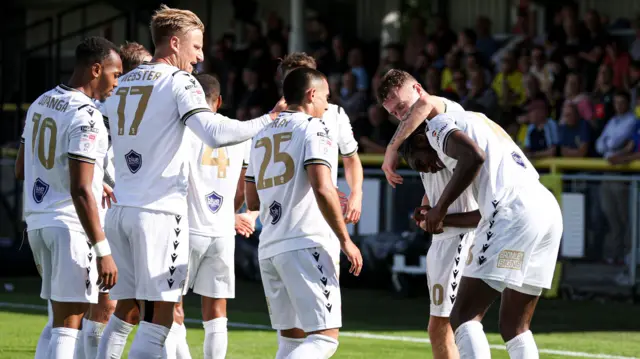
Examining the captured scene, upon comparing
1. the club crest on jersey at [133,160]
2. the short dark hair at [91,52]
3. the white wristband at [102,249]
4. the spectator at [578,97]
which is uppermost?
the spectator at [578,97]

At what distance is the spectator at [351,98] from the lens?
58.1 ft

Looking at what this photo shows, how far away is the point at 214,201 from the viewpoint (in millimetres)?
8375

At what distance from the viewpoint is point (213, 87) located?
8.30m

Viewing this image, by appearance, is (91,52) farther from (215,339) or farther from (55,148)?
(215,339)

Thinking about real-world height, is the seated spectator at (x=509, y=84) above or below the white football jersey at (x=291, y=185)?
above

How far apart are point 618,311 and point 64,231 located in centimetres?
809

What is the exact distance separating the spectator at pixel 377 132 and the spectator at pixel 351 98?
0.65m

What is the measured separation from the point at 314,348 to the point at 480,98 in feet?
33.9

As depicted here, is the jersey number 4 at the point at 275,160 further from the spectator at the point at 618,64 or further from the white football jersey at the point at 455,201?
the spectator at the point at 618,64

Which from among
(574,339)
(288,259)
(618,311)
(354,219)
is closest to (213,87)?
(354,219)

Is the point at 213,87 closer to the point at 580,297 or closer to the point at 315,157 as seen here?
Answer: the point at 315,157

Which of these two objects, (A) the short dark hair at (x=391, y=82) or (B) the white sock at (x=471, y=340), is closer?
(B) the white sock at (x=471, y=340)

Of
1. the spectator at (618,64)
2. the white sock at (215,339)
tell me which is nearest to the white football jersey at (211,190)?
the white sock at (215,339)

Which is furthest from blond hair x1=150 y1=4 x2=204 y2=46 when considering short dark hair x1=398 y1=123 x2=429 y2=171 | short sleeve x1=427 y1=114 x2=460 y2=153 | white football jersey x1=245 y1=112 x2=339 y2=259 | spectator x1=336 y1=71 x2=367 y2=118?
spectator x1=336 y1=71 x2=367 y2=118
